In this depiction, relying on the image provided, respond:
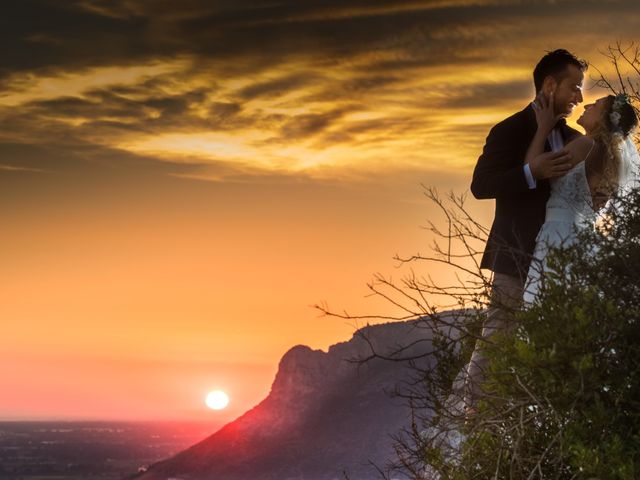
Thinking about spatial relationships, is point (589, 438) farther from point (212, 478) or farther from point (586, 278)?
point (212, 478)

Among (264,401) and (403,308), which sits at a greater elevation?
(264,401)

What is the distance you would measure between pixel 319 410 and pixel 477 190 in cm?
12119

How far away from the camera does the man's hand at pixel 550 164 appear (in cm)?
585

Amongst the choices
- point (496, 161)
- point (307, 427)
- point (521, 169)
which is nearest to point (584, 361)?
point (521, 169)

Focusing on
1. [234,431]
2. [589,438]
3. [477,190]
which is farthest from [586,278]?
[234,431]

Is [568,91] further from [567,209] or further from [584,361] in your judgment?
[584,361]

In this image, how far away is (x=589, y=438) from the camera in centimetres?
438

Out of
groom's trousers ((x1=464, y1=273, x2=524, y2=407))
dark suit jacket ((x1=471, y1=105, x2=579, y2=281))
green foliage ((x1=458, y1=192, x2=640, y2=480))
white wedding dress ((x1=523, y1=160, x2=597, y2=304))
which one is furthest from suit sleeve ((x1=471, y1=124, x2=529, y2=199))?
green foliage ((x1=458, y1=192, x2=640, y2=480))

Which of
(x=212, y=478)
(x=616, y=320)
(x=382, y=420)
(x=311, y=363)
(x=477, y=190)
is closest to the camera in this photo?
(x=616, y=320)

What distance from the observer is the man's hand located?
5.85 metres

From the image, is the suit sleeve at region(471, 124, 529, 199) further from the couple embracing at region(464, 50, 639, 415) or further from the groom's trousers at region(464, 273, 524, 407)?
the groom's trousers at region(464, 273, 524, 407)

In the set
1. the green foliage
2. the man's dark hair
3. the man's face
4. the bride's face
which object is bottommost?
the green foliage

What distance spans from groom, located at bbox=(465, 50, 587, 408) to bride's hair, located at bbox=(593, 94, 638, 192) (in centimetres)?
23

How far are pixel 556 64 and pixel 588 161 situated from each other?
0.57 m
